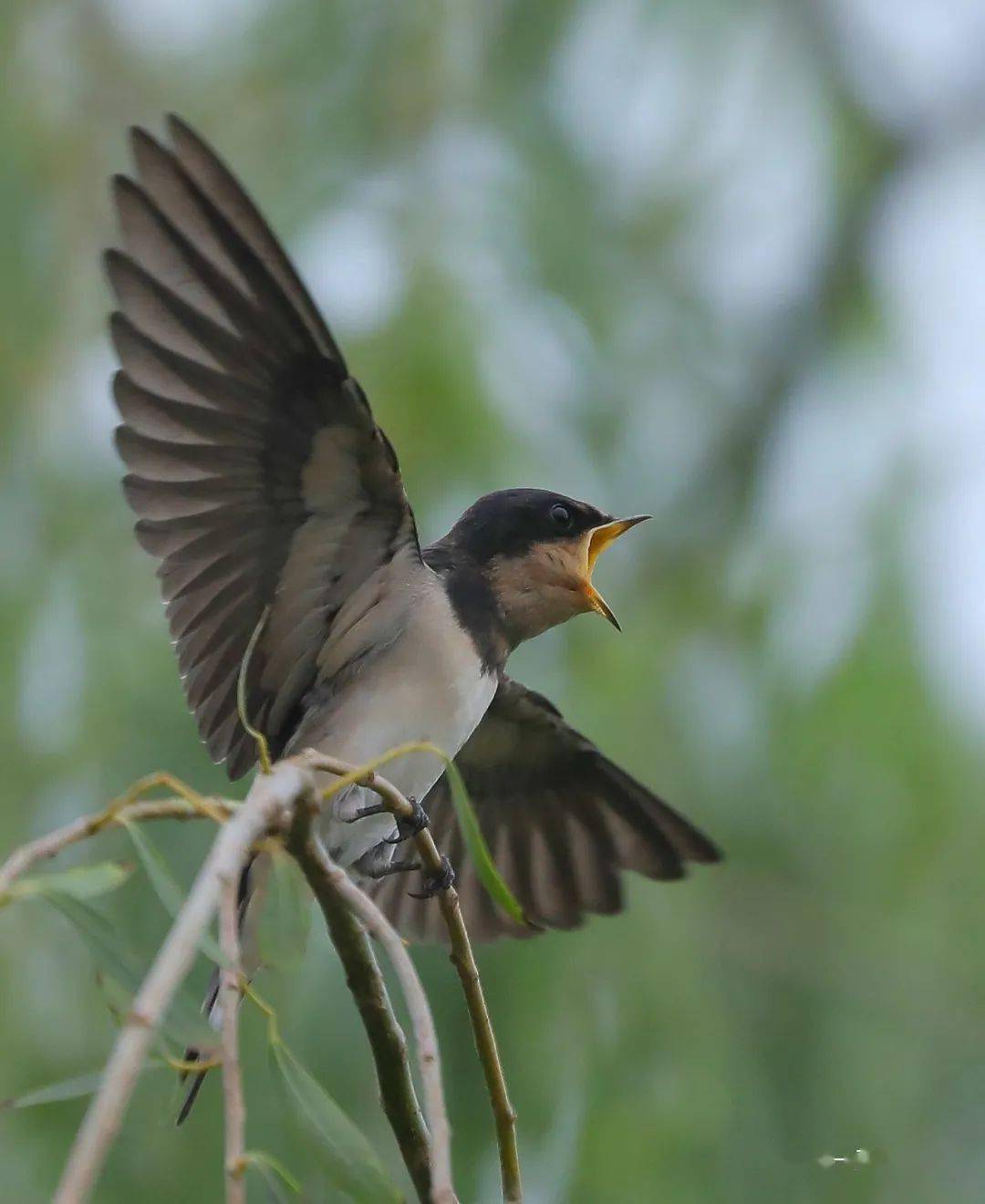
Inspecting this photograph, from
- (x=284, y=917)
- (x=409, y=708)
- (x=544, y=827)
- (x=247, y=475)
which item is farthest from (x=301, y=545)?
(x=284, y=917)

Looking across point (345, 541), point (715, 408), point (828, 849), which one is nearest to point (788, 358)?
point (715, 408)

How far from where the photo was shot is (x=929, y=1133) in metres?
2.57

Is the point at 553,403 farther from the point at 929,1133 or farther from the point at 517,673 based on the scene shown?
the point at 929,1133

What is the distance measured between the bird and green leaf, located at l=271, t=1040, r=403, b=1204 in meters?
0.50

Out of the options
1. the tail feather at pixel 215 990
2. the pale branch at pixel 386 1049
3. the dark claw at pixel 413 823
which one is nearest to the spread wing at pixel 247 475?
the tail feather at pixel 215 990

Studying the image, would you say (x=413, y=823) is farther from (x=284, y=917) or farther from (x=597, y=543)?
(x=597, y=543)

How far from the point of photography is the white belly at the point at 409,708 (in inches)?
73.4

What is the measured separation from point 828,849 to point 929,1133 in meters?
0.49

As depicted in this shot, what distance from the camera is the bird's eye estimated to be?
2096 millimetres

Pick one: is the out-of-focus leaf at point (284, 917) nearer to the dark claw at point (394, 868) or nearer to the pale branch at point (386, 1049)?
the pale branch at point (386, 1049)

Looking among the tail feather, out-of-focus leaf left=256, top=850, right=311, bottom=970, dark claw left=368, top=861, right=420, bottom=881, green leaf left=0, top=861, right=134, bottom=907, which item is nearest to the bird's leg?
dark claw left=368, top=861, right=420, bottom=881

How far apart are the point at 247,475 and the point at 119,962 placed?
1.02 m

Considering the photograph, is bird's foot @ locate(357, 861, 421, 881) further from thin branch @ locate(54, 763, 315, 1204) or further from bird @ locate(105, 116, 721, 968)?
thin branch @ locate(54, 763, 315, 1204)

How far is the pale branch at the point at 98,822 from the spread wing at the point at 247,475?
727 mm
